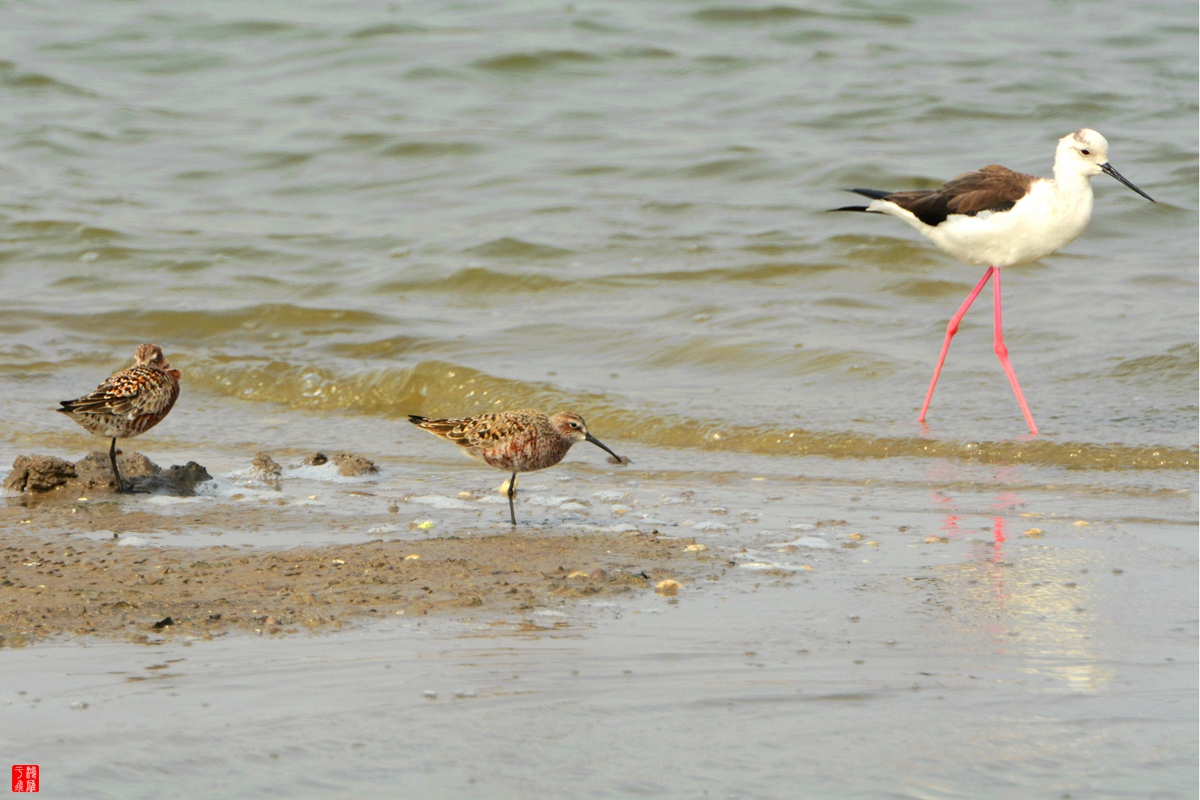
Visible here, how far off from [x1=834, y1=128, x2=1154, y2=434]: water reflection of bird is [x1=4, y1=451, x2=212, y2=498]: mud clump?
4.75 metres

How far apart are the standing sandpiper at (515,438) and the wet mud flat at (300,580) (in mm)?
506

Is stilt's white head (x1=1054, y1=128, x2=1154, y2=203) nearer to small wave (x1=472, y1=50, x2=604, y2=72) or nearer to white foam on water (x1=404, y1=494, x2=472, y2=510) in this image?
white foam on water (x1=404, y1=494, x2=472, y2=510)

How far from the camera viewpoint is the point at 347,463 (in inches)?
290

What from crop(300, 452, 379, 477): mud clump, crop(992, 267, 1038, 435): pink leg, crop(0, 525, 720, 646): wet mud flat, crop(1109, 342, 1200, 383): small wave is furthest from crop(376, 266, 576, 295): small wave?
crop(0, 525, 720, 646): wet mud flat

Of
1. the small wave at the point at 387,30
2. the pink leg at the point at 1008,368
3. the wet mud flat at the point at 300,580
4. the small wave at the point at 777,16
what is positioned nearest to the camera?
the wet mud flat at the point at 300,580

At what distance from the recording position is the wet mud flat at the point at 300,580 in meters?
4.58

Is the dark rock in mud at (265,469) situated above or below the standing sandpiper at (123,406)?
below

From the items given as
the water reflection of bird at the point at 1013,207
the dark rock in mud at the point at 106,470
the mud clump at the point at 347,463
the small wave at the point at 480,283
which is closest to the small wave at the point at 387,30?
the small wave at the point at 480,283

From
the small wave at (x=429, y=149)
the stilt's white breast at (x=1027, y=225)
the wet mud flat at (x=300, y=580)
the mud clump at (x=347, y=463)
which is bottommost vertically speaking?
the mud clump at (x=347, y=463)

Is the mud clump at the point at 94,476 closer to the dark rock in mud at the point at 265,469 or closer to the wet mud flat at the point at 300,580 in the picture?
the dark rock in mud at the point at 265,469

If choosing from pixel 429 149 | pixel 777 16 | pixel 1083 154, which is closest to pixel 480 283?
pixel 429 149

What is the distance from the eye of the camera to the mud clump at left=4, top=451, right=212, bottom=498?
6.52 m

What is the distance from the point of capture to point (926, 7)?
20641 millimetres

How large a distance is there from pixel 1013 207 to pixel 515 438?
15.1 ft
